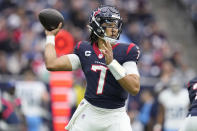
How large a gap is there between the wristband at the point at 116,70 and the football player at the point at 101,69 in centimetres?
15

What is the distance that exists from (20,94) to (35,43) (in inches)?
69.7

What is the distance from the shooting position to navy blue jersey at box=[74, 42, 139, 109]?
504 centimetres

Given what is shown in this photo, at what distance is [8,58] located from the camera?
40.4 ft

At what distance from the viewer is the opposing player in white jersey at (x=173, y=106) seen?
10312 millimetres

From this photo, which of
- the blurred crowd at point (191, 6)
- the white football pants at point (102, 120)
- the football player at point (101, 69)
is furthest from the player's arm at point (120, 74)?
the blurred crowd at point (191, 6)

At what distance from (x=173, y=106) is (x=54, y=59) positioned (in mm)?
5815

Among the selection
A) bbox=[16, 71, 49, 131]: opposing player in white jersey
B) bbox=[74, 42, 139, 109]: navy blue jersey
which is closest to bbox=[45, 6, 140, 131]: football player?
bbox=[74, 42, 139, 109]: navy blue jersey

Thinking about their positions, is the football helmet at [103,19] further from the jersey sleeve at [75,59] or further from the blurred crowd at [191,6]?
the blurred crowd at [191,6]

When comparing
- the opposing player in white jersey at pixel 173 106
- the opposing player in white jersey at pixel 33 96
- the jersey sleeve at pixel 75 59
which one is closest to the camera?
the jersey sleeve at pixel 75 59

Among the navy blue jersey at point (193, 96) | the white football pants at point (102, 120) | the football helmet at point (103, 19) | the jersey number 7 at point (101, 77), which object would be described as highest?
the football helmet at point (103, 19)

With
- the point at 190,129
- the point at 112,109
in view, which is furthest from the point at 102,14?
the point at 190,129

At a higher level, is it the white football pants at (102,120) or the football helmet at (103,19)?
the football helmet at (103,19)

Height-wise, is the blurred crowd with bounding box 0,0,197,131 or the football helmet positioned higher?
the football helmet

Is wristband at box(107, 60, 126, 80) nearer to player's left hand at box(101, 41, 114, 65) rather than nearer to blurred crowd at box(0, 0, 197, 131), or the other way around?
player's left hand at box(101, 41, 114, 65)
